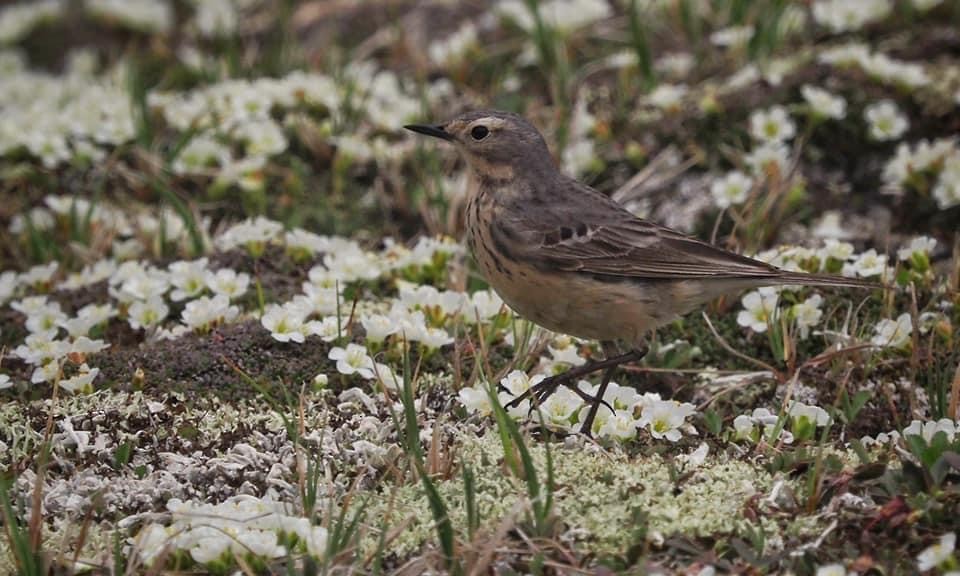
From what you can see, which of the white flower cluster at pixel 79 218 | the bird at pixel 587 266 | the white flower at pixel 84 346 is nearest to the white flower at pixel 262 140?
the white flower cluster at pixel 79 218

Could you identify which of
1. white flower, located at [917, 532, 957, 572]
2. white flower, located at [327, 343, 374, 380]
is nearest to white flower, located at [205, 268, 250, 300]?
white flower, located at [327, 343, 374, 380]

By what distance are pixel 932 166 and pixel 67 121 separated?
225 inches

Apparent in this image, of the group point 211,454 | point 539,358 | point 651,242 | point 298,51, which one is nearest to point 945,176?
point 651,242

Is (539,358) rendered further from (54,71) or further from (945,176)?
(54,71)

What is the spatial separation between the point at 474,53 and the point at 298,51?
1539 mm

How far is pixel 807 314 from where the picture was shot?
6.22 meters

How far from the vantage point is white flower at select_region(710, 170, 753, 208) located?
24.6ft

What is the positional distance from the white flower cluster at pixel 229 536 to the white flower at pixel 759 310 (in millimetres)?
2660

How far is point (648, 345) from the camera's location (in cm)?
623

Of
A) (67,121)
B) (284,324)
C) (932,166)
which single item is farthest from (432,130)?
(67,121)

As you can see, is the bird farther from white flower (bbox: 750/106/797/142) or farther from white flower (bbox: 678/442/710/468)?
white flower (bbox: 750/106/797/142)

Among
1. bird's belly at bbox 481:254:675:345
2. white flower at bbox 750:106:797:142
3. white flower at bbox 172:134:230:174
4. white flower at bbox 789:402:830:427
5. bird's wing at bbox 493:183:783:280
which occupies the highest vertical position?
white flower at bbox 750:106:797:142

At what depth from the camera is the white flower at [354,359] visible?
5.68 metres

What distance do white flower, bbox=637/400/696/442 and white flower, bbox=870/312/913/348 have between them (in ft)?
3.94
